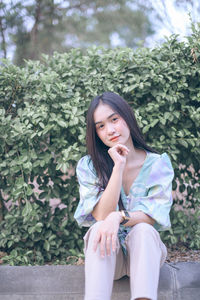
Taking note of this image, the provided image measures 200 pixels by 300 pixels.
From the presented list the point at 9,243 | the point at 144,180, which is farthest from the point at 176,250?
the point at 9,243

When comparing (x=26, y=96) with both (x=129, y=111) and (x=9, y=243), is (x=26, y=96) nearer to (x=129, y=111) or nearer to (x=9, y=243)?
(x=129, y=111)

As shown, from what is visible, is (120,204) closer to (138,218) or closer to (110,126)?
(138,218)

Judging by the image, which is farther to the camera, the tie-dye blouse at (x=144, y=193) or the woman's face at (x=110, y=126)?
the woman's face at (x=110, y=126)

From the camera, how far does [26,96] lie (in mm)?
3006

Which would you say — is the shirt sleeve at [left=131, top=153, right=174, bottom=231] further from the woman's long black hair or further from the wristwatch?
the woman's long black hair

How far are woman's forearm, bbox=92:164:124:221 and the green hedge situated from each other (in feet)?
2.30

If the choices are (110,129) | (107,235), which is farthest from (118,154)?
(107,235)

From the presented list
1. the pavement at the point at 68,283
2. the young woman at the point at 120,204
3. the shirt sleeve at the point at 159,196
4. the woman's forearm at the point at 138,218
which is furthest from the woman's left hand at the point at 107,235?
the pavement at the point at 68,283

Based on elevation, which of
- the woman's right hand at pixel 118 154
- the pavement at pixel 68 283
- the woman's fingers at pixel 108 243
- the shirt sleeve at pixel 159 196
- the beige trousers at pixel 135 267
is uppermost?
the woman's right hand at pixel 118 154

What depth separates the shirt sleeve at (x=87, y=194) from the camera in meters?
2.20

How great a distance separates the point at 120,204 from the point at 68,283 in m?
0.61

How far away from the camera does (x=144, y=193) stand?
2320 mm

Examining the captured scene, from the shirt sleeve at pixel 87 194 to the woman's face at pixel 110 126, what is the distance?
0.21 metres

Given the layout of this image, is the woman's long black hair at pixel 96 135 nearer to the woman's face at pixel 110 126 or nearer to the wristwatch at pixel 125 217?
the woman's face at pixel 110 126
